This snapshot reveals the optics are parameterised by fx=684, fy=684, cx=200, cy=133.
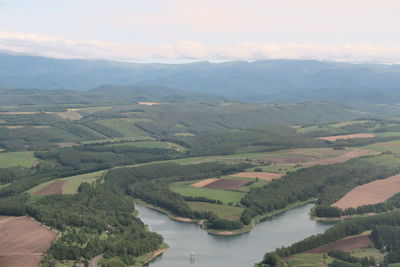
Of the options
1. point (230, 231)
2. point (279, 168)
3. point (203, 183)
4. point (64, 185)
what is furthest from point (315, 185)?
point (64, 185)

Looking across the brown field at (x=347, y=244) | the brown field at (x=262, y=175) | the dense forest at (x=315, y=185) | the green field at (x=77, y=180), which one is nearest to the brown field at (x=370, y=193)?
the dense forest at (x=315, y=185)

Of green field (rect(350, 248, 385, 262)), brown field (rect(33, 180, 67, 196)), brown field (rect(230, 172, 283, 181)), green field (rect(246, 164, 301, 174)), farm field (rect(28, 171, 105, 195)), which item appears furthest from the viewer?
green field (rect(246, 164, 301, 174))

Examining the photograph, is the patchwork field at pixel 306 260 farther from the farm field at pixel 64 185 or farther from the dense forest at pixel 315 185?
the farm field at pixel 64 185

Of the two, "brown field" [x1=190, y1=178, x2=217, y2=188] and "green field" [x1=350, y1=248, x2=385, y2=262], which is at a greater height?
"green field" [x1=350, y1=248, x2=385, y2=262]

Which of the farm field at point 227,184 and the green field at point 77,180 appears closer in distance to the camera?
the green field at point 77,180

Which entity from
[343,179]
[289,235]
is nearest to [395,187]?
[343,179]

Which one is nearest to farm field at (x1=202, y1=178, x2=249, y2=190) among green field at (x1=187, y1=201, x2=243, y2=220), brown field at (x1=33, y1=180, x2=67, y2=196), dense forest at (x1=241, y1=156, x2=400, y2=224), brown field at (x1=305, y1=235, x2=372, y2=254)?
dense forest at (x1=241, y1=156, x2=400, y2=224)

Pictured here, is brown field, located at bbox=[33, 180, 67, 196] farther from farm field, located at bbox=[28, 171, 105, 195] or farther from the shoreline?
the shoreline
